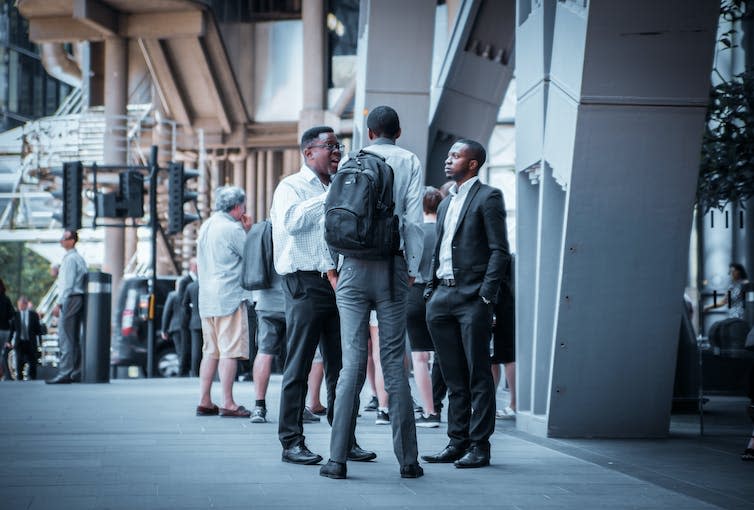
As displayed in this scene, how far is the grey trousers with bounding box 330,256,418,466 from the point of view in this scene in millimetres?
6391

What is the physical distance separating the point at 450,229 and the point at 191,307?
1240 centimetres

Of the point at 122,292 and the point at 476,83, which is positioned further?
the point at 122,292

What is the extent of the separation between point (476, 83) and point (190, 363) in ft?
26.6

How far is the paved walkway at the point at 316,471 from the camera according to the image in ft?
18.6

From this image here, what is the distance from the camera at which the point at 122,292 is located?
21.1 metres

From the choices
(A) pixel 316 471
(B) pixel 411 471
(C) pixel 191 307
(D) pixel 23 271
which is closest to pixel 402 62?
(C) pixel 191 307

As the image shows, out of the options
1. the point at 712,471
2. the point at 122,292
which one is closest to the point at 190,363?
the point at 122,292

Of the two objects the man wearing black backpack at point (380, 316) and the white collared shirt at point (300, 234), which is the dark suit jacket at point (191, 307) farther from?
the man wearing black backpack at point (380, 316)

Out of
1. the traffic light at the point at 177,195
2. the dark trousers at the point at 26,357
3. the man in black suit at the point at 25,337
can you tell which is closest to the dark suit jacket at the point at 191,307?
the traffic light at the point at 177,195

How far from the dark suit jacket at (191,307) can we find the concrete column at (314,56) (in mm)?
13075

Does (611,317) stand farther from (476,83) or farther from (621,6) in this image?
(476,83)

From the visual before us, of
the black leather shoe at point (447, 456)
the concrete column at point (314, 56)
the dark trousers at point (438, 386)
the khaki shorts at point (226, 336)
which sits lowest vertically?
the dark trousers at point (438, 386)

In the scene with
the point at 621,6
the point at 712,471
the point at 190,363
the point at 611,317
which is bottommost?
the point at 190,363

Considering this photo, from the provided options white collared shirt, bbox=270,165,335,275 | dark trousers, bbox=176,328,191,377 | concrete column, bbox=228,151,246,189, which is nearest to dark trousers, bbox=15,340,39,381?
dark trousers, bbox=176,328,191,377
